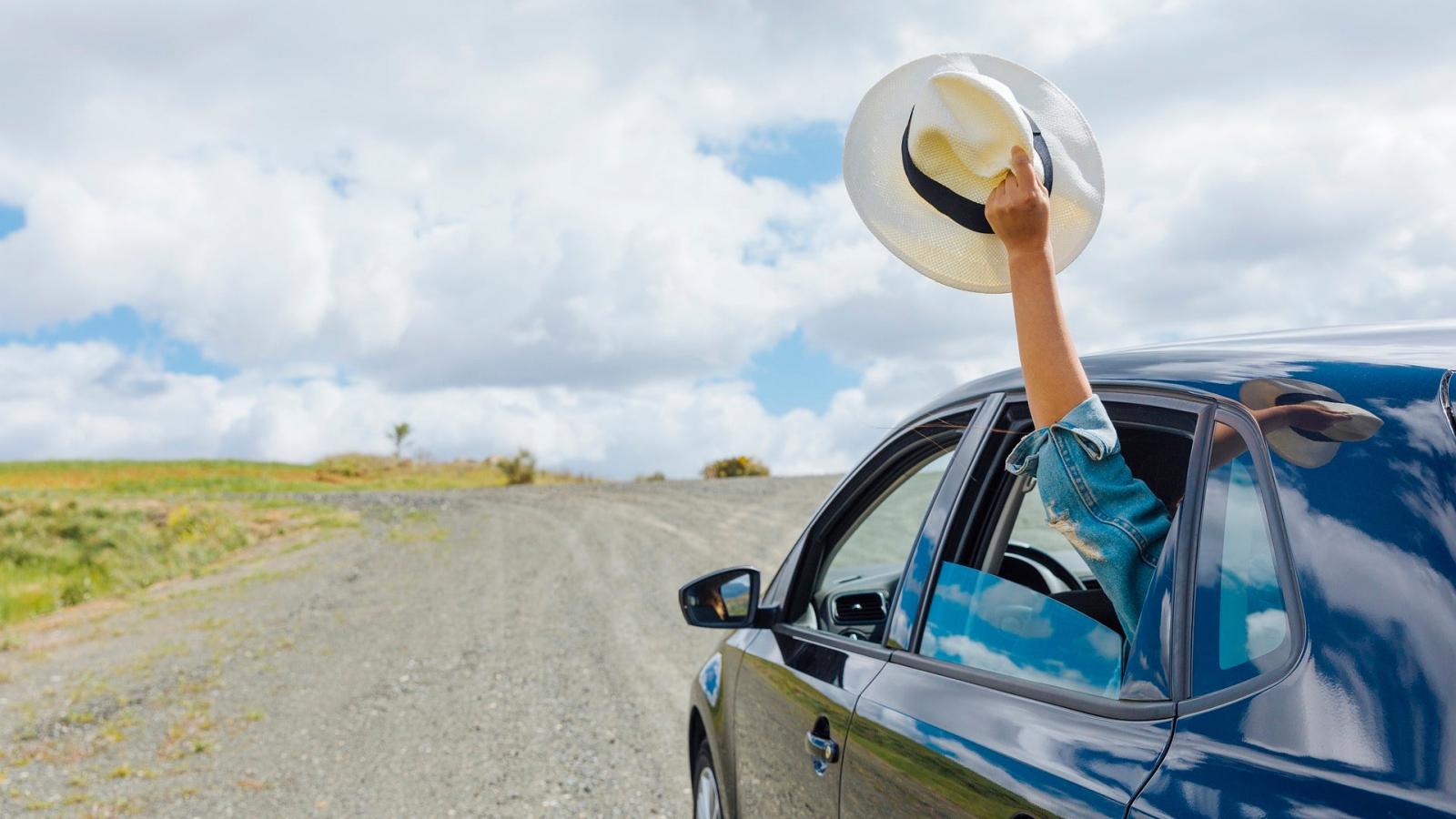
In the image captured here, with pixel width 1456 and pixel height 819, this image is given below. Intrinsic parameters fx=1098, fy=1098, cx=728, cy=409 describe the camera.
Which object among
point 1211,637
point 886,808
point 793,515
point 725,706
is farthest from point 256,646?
point 1211,637

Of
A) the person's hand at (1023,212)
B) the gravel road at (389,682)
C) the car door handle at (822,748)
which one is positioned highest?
the person's hand at (1023,212)

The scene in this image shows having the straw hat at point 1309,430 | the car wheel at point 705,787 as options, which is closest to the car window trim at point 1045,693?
the straw hat at point 1309,430

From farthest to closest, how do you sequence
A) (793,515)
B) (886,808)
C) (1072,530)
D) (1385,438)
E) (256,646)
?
(793,515) → (256,646) → (886,808) → (1072,530) → (1385,438)

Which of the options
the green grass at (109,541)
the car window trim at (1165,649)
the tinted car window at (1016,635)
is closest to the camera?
the car window trim at (1165,649)

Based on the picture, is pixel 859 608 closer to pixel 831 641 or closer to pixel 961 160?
pixel 831 641

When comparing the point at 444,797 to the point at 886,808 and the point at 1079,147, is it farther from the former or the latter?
the point at 1079,147

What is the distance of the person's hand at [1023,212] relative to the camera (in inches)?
70.1

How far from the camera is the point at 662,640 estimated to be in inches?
414

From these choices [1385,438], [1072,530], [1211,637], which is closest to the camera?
[1385,438]

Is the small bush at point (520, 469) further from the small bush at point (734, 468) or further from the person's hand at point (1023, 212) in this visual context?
the person's hand at point (1023, 212)

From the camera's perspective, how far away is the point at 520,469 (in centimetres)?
3862

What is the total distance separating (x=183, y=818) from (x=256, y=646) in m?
5.59

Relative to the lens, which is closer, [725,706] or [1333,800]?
[1333,800]

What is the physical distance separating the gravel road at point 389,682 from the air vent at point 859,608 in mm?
3438
